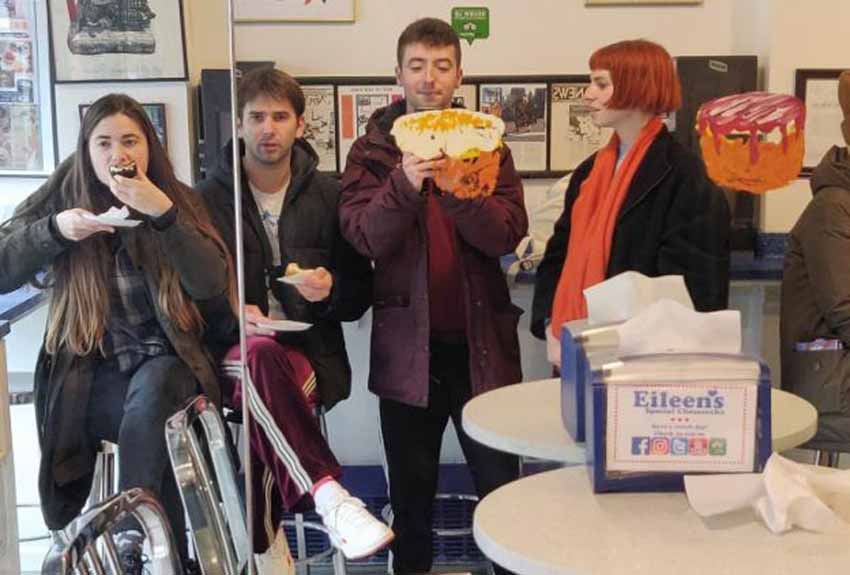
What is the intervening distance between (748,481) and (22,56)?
1.43 m

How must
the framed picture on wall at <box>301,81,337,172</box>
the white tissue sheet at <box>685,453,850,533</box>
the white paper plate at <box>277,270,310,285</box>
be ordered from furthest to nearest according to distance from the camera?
the framed picture on wall at <box>301,81,337,172</box>, the white paper plate at <box>277,270,310,285</box>, the white tissue sheet at <box>685,453,850,533</box>

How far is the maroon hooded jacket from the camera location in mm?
1698

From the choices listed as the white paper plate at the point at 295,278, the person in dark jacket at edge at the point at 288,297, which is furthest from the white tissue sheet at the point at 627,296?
the white paper plate at the point at 295,278

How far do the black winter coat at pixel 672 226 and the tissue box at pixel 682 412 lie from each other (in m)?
0.65

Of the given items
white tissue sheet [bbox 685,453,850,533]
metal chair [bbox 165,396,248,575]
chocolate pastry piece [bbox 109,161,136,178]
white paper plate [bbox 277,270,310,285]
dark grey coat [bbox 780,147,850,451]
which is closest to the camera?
white tissue sheet [bbox 685,453,850,533]

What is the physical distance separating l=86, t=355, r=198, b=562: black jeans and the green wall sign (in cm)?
113

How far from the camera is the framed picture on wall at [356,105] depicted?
234cm

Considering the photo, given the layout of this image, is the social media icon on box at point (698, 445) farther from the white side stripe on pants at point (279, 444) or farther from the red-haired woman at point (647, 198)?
the white side stripe on pants at point (279, 444)

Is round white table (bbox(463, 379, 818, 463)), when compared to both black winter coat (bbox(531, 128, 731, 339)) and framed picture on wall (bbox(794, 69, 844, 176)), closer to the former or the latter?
black winter coat (bbox(531, 128, 731, 339))

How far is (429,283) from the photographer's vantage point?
1.73m

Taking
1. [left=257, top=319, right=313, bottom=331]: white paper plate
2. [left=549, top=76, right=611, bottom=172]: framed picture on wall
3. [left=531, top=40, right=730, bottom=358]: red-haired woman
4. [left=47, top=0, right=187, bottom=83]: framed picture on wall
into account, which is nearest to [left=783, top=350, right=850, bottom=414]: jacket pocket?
[left=531, top=40, right=730, bottom=358]: red-haired woman

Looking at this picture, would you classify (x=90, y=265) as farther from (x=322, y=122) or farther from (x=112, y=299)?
(x=322, y=122)

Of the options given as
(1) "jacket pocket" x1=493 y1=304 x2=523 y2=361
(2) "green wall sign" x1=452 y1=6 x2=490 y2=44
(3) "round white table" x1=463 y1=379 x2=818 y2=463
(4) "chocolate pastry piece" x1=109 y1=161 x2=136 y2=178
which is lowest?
(1) "jacket pocket" x1=493 y1=304 x2=523 y2=361

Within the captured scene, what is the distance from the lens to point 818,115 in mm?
2258
